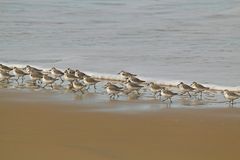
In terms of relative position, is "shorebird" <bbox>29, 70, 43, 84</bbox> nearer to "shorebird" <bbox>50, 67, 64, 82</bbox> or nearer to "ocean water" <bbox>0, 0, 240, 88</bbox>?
"shorebird" <bbox>50, 67, 64, 82</bbox>

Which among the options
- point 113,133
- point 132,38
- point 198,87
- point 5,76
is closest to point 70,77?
point 5,76

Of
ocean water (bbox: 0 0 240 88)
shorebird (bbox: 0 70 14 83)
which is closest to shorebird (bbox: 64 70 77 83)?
shorebird (bbox: 0 70 14 83)

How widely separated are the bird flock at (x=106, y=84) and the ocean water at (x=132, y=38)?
119 centimetres

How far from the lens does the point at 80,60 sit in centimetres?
1727

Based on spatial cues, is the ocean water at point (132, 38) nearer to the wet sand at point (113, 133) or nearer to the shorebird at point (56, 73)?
the shorebird at point (56, 73)

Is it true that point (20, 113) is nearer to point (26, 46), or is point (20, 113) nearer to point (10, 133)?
point (10, 133)

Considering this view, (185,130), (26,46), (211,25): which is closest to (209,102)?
(185,130)

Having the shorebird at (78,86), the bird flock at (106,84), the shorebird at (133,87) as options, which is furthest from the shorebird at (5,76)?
the shorebird at (133,87)

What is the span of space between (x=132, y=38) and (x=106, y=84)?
9.06 meters

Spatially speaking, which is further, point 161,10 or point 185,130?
point 161,10

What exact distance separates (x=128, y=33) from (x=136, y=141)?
14.9 m

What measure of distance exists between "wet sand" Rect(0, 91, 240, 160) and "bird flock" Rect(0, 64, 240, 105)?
139cm

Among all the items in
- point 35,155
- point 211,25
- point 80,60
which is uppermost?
point 211,25

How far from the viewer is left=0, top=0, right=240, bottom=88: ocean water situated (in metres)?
15.9
